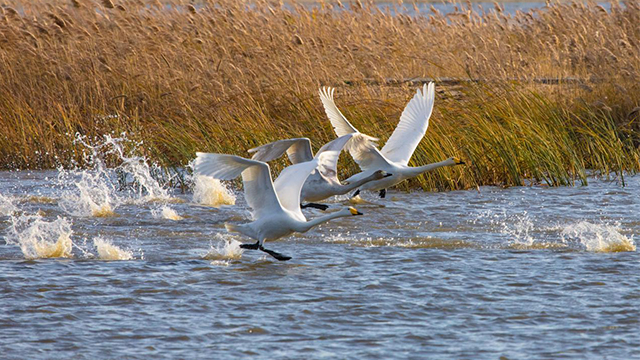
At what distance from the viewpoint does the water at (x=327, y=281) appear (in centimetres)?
589

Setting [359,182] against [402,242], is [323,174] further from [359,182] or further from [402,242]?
[402,242]

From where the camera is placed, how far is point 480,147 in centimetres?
1179

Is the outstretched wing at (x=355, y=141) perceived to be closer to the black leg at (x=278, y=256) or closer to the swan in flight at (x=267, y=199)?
the swan in flight at (x=267, y=199)

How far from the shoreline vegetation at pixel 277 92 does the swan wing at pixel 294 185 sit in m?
2.91

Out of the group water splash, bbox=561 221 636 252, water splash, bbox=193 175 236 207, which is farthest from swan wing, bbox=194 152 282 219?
water splash, bbox=561 221 636 252

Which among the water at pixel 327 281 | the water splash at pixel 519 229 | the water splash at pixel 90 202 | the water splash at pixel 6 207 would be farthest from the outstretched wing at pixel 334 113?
the water splash at pixel 6 207

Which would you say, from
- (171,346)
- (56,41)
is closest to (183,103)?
(56,41)

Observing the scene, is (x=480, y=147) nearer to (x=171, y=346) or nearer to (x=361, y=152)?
(x=361, y=152)

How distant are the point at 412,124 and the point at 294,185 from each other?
2.67 meters

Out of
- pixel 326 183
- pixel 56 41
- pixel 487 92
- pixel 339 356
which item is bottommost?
pixel 339 356

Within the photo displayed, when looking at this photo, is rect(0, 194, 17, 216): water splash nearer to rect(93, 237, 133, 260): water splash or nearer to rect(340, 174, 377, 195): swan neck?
rect(93, 237, 133, 260): water splash

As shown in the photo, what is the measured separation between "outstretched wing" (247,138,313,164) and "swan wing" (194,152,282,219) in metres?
0.40

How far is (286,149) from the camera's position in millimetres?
9203

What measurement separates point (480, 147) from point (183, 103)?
3562 mm
